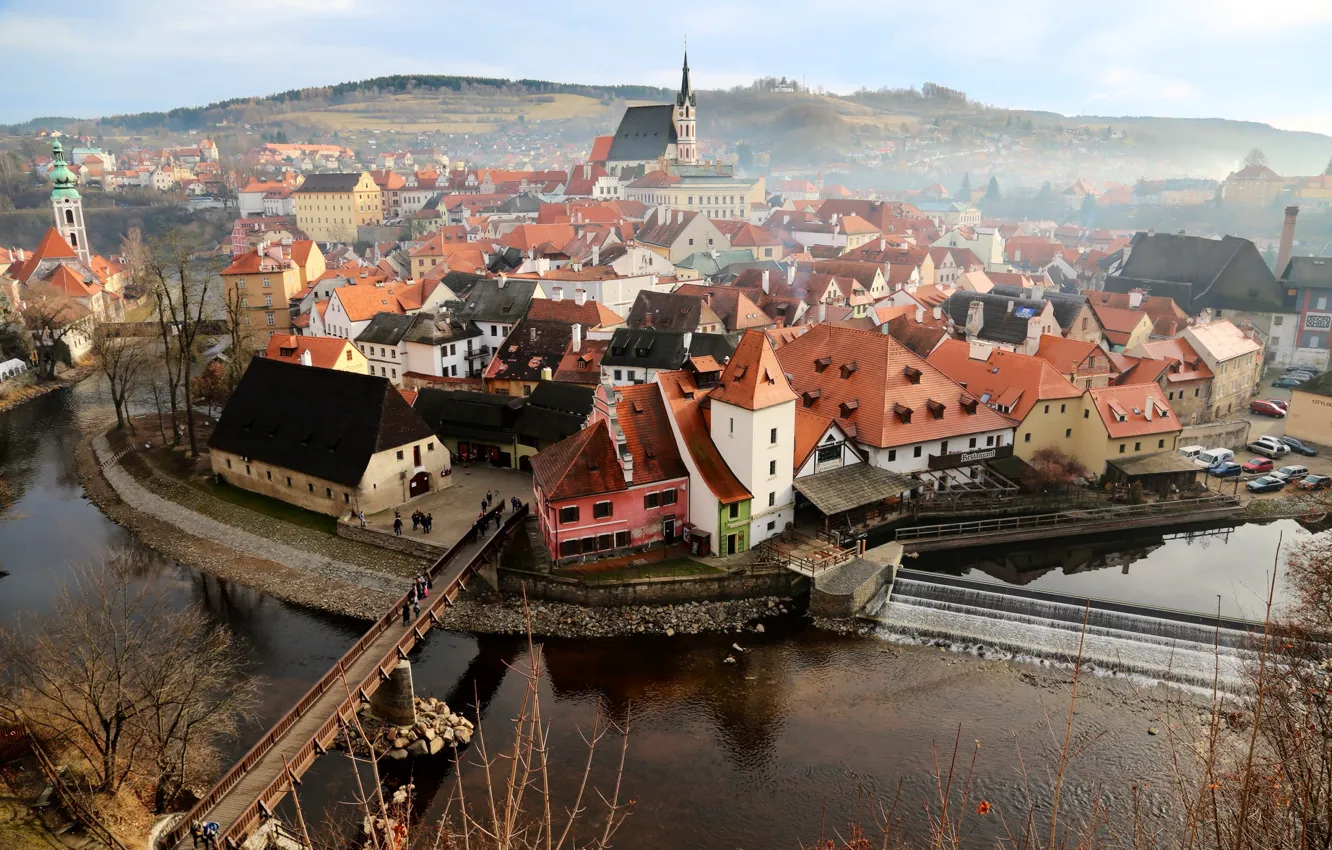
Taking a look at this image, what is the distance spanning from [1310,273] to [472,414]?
5869 centimetres

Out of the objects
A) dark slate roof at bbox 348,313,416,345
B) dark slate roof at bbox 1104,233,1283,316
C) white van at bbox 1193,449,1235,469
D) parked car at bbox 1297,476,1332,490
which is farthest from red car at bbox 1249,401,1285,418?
dark slate roof at bbox 348,313,416,345

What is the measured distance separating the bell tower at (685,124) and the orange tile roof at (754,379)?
11045 centimetres

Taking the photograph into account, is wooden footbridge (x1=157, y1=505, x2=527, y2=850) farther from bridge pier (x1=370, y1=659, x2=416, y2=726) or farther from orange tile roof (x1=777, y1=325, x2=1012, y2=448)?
orange tile roof (x1=777, y1=325, x2=1012, y2=448)

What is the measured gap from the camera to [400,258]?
9488cm

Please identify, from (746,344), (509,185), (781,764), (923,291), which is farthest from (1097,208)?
(781,764)

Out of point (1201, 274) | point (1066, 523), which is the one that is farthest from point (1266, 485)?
point (1201, 274)

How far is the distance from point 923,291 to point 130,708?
56.7 metres

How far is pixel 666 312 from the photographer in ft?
182

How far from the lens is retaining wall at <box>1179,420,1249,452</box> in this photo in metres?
45.8

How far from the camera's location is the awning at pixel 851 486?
3422 centimetres

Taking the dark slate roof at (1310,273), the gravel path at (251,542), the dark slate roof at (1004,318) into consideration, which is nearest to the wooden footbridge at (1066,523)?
the dark slate roof at (1004,318)

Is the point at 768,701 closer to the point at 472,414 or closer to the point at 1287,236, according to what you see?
the point at 472,414

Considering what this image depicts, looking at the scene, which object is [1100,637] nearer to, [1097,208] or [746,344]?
[746,344]

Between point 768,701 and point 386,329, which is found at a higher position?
point 386,329
